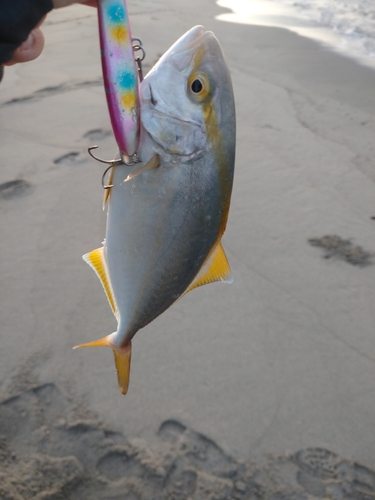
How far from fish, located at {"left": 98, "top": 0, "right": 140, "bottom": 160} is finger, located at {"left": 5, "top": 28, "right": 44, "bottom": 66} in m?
0.41

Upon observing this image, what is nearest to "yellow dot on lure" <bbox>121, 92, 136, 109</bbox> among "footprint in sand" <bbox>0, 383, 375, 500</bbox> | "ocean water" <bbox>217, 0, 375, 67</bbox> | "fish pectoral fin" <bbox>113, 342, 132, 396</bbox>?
"fish pectoral fin" <bbox>113, 342, 132, 396</bbox>

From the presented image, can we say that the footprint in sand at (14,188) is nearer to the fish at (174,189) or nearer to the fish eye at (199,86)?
the fish at (174,189)

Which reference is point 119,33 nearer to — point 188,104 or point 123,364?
point 188,104

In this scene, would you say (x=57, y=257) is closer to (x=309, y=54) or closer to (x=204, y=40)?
(x=204, y=40)

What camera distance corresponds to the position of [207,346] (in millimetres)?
2578

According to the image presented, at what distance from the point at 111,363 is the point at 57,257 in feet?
2.73

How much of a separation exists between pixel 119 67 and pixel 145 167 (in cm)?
25

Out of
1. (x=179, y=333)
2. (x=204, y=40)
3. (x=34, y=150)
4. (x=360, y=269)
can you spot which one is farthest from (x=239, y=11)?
(x=204, y=40)

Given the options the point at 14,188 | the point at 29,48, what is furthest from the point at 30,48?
the point at 14,188

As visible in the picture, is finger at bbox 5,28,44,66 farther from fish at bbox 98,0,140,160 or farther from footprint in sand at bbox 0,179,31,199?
footprint in sand at bbox 0,179,31,199

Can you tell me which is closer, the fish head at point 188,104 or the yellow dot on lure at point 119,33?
the yellow dot on lure at point 119,33

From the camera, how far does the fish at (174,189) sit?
1.34 m

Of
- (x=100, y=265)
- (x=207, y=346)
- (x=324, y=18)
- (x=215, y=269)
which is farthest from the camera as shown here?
(x=324, y=18)

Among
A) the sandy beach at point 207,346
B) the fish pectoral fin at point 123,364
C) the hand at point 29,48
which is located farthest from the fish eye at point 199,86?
the sandy beach at point 207,346
